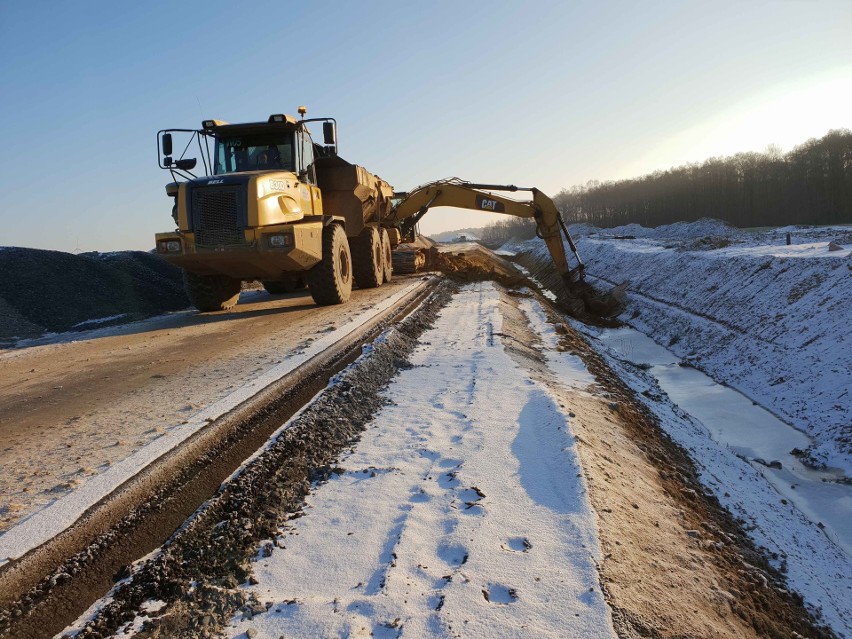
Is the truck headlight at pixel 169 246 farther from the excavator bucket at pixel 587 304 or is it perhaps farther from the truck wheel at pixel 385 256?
the excavator bucket at pixel 587 304

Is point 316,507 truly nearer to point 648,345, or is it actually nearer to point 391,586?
point 391,586

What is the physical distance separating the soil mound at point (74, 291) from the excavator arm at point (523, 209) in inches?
265

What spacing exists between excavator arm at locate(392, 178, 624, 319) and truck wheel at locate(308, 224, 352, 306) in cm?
519

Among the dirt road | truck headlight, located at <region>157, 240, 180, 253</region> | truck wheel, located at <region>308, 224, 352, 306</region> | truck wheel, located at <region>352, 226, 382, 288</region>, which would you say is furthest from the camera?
truck wheel, located at <region>352, 226, 382, 288</region>

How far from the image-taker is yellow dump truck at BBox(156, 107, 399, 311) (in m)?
8.79

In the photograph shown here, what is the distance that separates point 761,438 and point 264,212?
25.1ft

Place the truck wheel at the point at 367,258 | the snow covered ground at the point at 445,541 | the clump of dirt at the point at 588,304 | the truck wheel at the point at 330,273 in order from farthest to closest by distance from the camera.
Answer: the clump of dirt at the point at 588,304 → the truck wheel at the point at 367,258 → the truck wheel at the point at 330,273 → the snow covered ground at the point at 445,541

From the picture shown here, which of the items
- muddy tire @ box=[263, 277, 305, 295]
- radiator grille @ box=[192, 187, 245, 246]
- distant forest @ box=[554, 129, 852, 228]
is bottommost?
muddy tire @ box=[263, 277, 305, 295]

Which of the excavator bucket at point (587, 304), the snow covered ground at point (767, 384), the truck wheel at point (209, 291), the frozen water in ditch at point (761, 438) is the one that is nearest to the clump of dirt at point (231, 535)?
the snow covered ground at point (767, 384)

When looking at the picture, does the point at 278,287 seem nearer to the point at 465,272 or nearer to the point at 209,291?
the point at 209,291

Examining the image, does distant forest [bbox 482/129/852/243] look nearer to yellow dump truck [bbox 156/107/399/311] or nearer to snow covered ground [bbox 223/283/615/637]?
yellow dump truck [bbox 156/107/399/311]

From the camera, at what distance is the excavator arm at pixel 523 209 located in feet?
49.1

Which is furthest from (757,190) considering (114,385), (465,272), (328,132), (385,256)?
(114,385)

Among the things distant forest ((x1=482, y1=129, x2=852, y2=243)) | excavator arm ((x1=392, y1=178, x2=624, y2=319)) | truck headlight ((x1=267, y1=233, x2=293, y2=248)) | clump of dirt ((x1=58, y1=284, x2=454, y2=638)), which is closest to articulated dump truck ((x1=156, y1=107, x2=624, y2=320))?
truck headlight ((x1=267, y1=233, x2=293, y2=248))
